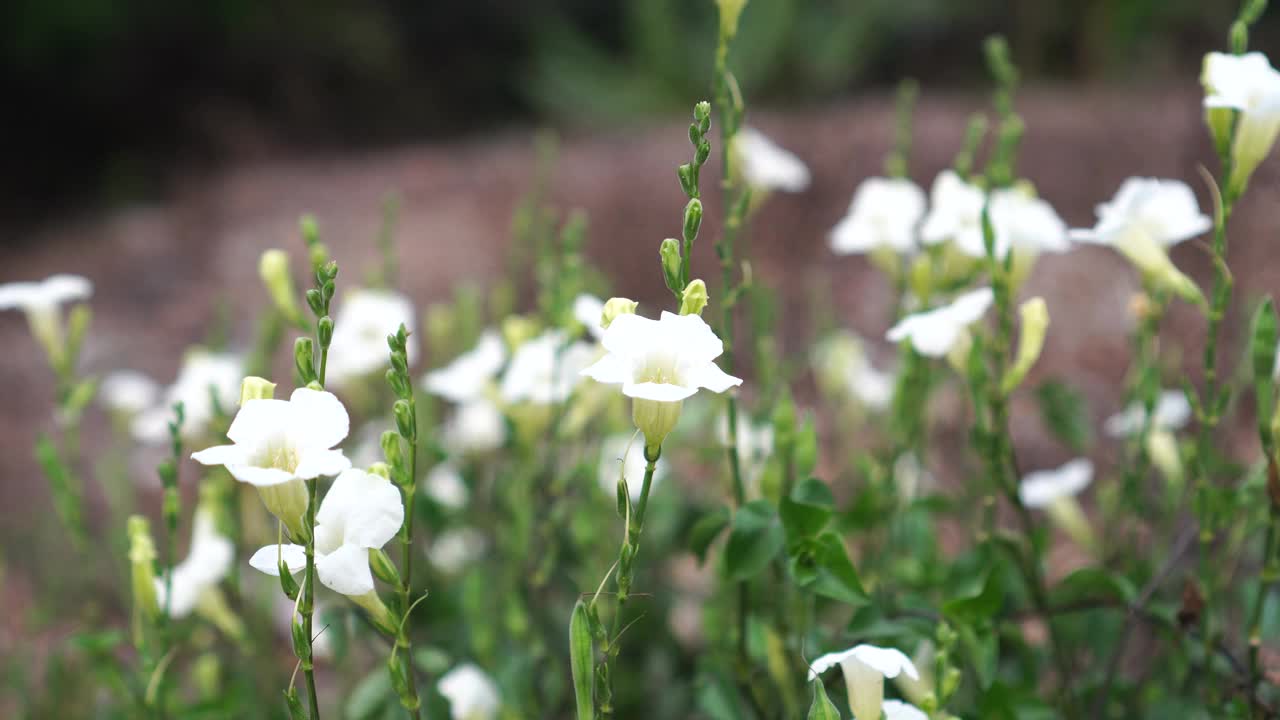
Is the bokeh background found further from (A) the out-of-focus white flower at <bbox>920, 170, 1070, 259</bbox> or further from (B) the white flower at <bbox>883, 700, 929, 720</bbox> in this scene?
(B) the white flower at <bbox>883, 700, 929, 720</bbox>

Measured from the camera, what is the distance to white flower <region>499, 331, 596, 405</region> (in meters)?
0.92

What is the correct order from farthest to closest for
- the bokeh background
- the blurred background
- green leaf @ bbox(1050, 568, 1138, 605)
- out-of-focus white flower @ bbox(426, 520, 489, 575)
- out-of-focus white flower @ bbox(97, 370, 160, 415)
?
the blurred background
the bokeh background
out-of-focus white flower @ bbox(97, 370, 160, 415)
out-of-focus white flower @ bbox(426, 520, 489, 575)
green leaf @ bbox(1050, 568, 1138, 605)

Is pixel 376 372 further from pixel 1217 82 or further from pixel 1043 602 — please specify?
pixel 1217 82

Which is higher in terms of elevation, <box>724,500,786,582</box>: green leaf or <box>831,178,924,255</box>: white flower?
<box>831,178,924,255</box>: white flower

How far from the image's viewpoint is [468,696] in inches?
33.4

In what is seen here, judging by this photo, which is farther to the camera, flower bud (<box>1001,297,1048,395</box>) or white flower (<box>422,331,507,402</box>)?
white flower (<box>422,331,507,402</box>)

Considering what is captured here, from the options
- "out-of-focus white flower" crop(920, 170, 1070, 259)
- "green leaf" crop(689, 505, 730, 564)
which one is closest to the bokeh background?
"out-of-focus white flower" crop(920, 170, 1070, 259)

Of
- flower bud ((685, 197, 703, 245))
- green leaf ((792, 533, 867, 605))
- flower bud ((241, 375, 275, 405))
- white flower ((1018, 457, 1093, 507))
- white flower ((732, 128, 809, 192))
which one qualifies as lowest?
white flower ((1018, 457, 1093, 507))

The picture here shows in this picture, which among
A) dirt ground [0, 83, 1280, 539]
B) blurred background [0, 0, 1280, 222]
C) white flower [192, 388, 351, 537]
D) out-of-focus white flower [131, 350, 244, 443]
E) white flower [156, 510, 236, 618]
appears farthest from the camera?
blurred background [0, 0, 1280, 222]

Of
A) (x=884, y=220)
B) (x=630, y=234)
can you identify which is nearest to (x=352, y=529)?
(x=884, y=220)

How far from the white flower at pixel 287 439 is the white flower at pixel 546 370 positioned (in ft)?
Result: 1.13

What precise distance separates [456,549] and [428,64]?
4.17 metres

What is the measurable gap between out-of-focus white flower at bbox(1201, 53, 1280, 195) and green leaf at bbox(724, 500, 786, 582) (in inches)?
15.8

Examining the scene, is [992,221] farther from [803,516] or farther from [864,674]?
[864,674]
